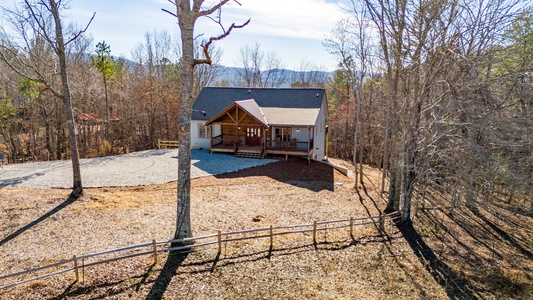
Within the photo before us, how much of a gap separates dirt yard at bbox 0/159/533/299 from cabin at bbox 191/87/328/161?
22.7ft

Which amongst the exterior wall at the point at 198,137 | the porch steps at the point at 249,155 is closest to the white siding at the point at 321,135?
the porch steps at the point at 249,155

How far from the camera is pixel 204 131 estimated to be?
77.8 feet

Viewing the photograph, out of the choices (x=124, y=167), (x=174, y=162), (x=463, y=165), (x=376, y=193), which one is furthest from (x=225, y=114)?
(x=463, y=165)

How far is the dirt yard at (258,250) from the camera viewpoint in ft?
23.5

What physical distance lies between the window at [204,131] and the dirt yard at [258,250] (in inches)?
353

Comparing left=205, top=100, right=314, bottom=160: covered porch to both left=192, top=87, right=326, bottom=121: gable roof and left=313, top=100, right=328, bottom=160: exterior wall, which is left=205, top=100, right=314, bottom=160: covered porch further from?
left=192, top=87, right=326, bottom=121: gable roof

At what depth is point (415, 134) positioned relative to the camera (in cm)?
1082

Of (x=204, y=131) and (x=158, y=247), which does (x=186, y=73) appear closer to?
(x=158, y=247)

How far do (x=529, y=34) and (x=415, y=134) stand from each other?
4.82 meters

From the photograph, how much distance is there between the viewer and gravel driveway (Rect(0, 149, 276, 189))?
47.3 feet

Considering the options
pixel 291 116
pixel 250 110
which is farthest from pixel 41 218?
pixel 291 116

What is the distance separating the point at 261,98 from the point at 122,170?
12.3 m

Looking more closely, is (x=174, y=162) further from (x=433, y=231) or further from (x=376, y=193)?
(x=433, y=231)

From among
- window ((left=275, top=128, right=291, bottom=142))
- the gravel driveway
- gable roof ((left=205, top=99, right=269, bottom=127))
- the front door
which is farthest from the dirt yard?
the front door
